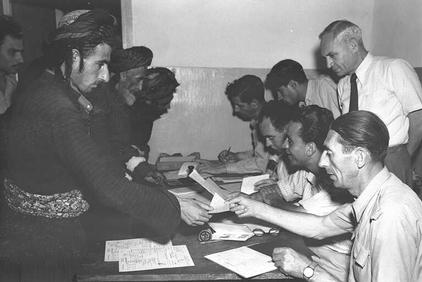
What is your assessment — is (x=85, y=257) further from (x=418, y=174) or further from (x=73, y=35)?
(x=418, y=174)

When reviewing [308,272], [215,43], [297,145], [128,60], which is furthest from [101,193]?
[215,43]

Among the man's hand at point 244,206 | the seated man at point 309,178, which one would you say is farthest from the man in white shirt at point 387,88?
the man's hand at point 244,206

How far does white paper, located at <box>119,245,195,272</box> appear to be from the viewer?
1.88 m

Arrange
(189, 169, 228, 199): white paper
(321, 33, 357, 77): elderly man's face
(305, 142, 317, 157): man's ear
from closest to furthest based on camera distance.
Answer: (189, 169, 228, 199): white paper < (305, 142, 317, 157): man's ear < (321, 33, 357, 77): elderly man's face

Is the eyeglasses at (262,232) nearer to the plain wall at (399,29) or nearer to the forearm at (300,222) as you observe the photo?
the forearm at (300,222)

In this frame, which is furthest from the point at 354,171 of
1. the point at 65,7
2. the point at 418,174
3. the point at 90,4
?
the point at 65,7

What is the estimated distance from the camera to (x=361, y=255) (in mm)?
1632

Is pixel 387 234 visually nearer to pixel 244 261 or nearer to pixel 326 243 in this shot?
pixel 244 261

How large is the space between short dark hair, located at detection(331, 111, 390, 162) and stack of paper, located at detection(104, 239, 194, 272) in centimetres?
91

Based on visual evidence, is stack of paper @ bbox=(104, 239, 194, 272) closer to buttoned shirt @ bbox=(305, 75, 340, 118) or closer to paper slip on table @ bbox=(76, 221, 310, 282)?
paper slip on table @ bbox=(76, 221, 310, 282)

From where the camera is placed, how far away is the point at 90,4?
6961mm

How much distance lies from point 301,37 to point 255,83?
1.05 metres

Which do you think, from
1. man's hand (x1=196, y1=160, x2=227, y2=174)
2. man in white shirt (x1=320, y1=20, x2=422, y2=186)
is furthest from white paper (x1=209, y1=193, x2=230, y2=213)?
man's hand (x1=196, y1=160, x2=227, y2=174)

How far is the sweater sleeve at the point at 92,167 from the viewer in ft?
5.18
